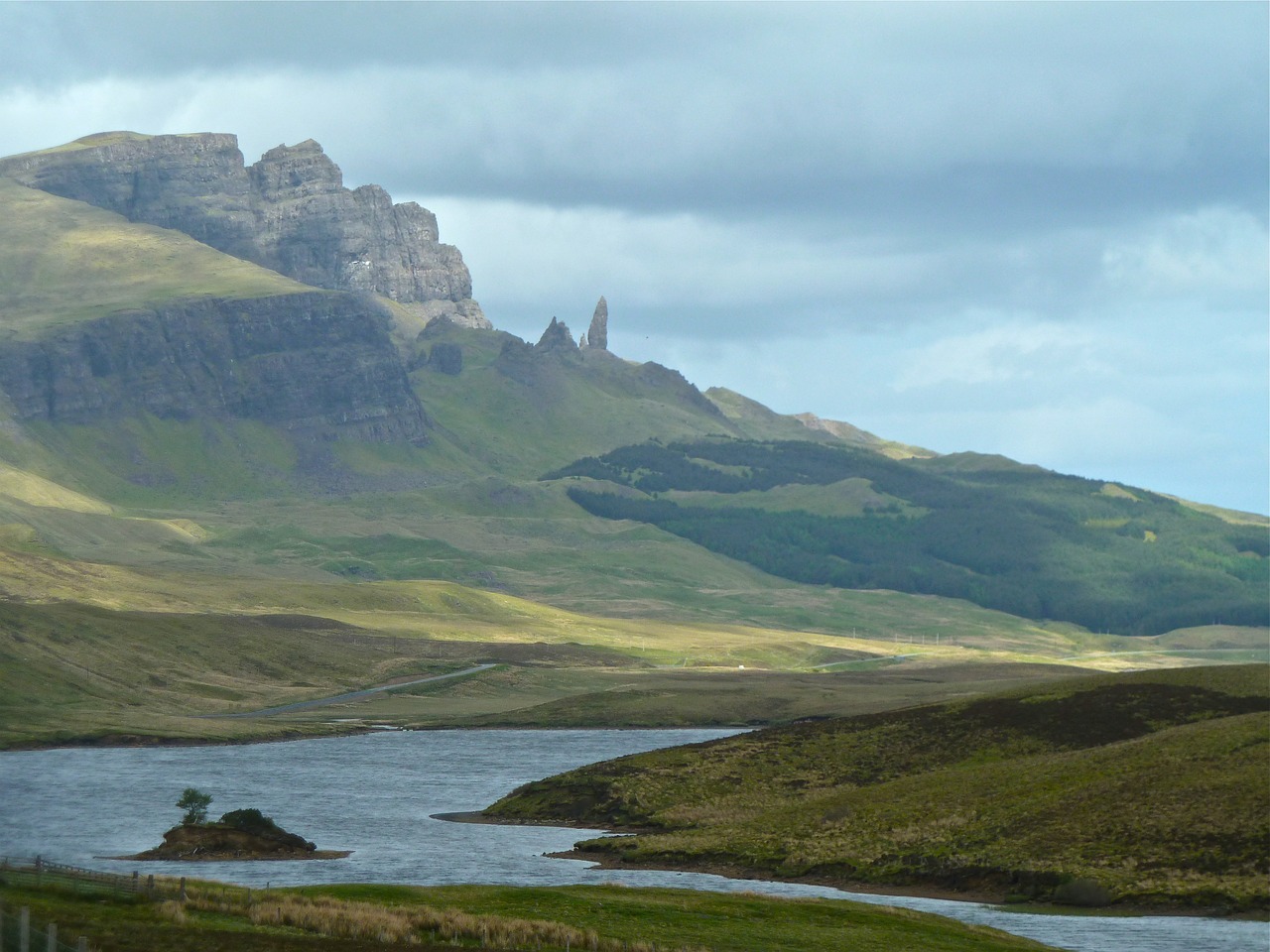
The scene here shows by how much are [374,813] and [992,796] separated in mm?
42928

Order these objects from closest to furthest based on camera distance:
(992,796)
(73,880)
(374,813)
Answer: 1. (73,880)
2. (992,796)
3. (374,813)

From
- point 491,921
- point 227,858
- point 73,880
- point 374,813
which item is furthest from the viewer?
point 374,813

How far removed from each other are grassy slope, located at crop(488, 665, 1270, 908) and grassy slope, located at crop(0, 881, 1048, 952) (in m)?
15.8

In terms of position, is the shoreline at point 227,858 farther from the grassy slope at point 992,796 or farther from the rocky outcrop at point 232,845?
the grassy slope at point 992,796

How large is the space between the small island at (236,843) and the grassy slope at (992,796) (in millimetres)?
17350

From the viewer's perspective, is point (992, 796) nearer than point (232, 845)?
No

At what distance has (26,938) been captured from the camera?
4050 cm

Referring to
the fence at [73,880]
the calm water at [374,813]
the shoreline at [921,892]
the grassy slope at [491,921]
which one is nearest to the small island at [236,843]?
the calm water at [374,813]

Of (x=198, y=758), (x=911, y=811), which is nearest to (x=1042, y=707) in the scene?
(x=911, y=811)

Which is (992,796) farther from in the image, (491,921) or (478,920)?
(478,920)

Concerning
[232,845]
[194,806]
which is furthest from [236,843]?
[194,806]

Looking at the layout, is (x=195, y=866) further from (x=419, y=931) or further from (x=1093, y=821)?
(x=1093, y=821)

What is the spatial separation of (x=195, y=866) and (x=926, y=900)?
37.2m

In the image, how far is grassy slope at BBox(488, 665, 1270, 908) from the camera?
90125 mm
